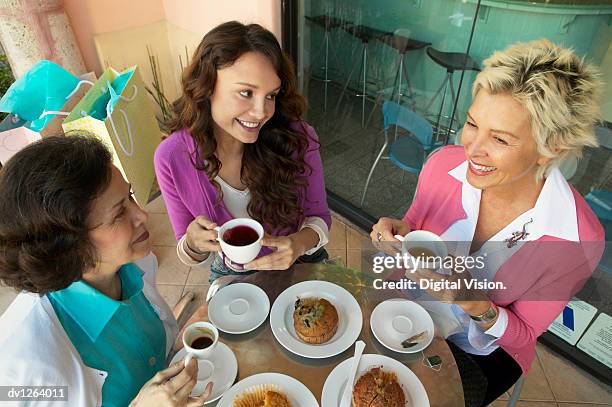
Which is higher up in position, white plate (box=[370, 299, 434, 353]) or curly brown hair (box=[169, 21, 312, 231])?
curly brown hair (box=[169, 21, 312, 231])

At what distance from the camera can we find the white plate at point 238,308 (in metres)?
1.38

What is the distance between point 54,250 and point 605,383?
2773 mm

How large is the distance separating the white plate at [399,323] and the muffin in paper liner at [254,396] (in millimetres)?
406

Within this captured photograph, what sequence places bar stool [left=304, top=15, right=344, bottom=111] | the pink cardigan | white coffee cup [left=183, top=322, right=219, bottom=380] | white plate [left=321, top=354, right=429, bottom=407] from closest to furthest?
1. white coffee cup [left=183, top=322, right=219, bottom=380]
2. white plate [left=321, top=354, right=429, bottom=407]
3. the pink cardigan
4. bar stool [left=304, top=15, right=344, bottom=111]

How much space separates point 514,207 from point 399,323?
60 centimetres

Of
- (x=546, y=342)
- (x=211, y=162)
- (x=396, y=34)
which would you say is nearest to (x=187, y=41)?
(x=396, y=34)

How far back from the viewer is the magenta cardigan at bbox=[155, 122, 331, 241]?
1.59 m

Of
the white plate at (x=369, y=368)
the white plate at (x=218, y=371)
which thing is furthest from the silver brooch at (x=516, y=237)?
the white plate at (x=218, y=371)

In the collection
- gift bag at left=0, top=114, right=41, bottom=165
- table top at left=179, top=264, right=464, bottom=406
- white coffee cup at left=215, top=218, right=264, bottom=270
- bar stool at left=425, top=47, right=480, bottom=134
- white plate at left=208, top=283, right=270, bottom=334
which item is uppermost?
bar stool at left=425, top=47, right=480, bottom=134

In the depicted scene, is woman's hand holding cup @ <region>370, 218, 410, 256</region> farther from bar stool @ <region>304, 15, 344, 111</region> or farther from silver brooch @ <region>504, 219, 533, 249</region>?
bar stool @ <region>304, 15, 344, 111</region>

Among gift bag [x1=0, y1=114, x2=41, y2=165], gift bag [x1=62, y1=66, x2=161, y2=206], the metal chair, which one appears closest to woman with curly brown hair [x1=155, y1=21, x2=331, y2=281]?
gift bag [x1=62, y1=66, x2=161, y2=206]

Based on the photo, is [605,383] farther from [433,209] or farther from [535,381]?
[433,209]

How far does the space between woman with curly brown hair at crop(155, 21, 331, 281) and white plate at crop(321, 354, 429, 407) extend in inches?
18.2

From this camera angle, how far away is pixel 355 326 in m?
1.38
